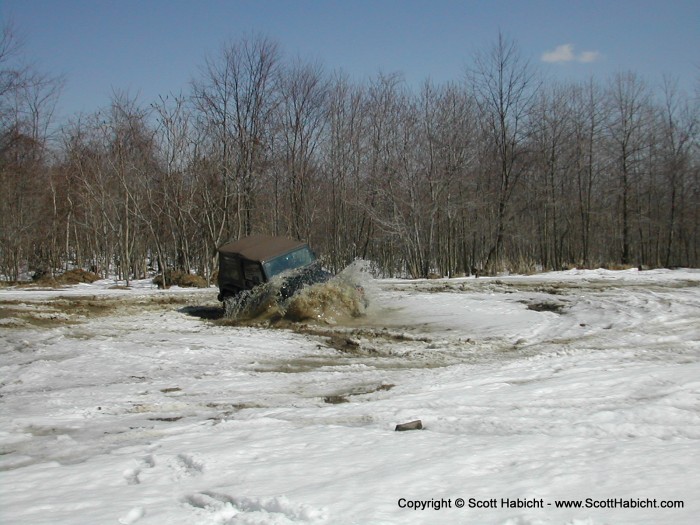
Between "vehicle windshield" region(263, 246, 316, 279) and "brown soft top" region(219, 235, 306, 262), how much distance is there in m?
0.11

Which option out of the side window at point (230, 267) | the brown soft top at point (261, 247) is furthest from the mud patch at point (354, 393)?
the side window at point (230, 267)

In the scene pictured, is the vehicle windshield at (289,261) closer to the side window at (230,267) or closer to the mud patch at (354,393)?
the side window at (230,267)

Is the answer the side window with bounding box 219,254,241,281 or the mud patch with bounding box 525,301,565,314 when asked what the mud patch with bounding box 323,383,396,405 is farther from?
the side window with bounding box 219,254,241,281

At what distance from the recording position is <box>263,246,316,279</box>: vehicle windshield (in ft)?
47.7

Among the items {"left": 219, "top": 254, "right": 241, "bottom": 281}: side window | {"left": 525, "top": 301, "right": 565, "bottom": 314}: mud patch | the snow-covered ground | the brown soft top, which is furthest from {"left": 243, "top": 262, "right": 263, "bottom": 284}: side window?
{"left": 525, "top": 301, "right": 565, "bottom": 314}: mud patch

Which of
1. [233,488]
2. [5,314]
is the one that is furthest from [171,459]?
[5,314]

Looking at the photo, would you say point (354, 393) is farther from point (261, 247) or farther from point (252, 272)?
point (261, 247)

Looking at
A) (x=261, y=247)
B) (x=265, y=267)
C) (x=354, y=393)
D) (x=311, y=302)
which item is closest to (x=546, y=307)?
(x=311, y=302)

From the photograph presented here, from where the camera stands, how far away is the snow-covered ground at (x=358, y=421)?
3814mm

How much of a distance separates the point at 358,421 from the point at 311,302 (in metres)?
7.79

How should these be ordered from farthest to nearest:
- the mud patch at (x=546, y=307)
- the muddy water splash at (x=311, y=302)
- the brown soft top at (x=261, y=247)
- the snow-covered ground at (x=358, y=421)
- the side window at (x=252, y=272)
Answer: the brown soft top at (x=261, y=247), the side window at (x=252, y=272), the mud patch at (x=546, y=307), the muddy water splash at (x=311, y=302), the snow-covered ground at (x=358, y=421)

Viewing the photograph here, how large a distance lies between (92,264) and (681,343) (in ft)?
129

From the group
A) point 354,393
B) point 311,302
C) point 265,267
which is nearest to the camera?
point 354,393

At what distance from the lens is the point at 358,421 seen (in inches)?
239
